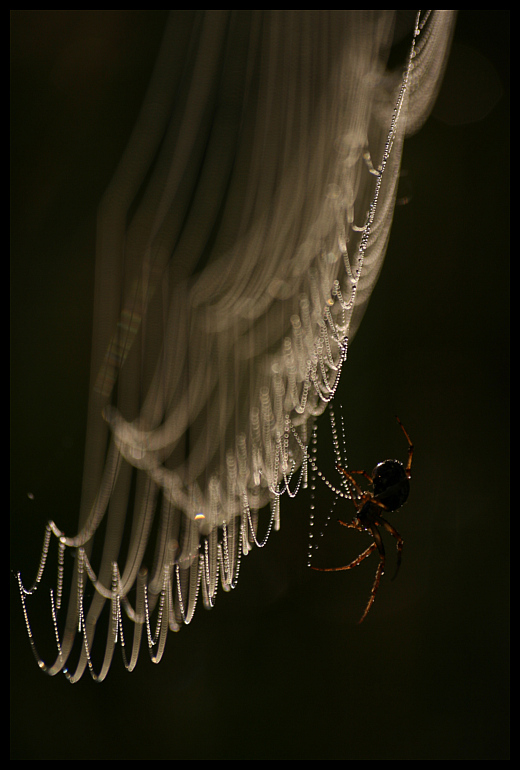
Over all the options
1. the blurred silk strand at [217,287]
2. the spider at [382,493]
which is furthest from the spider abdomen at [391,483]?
the blurred silk strand at [217,287]

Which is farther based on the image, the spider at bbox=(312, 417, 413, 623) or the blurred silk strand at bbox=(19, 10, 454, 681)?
the spider at bbox=(312, 417, 413, 623)

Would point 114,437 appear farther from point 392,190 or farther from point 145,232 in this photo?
point 392,190

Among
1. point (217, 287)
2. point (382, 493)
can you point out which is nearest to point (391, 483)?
point (382, 493)

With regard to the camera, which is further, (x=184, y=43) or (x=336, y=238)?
(x=336, y=238)

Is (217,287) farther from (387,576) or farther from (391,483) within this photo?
(387,576)

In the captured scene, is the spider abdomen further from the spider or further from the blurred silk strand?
the blurred silk strand

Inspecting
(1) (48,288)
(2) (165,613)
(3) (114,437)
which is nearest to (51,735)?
(2) (165,613)

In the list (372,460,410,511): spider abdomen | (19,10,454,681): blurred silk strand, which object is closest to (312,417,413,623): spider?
(372,460,410,511): spider abdomen

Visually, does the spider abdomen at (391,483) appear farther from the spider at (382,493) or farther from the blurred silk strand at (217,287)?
the blurred silk strand at (217,287)
